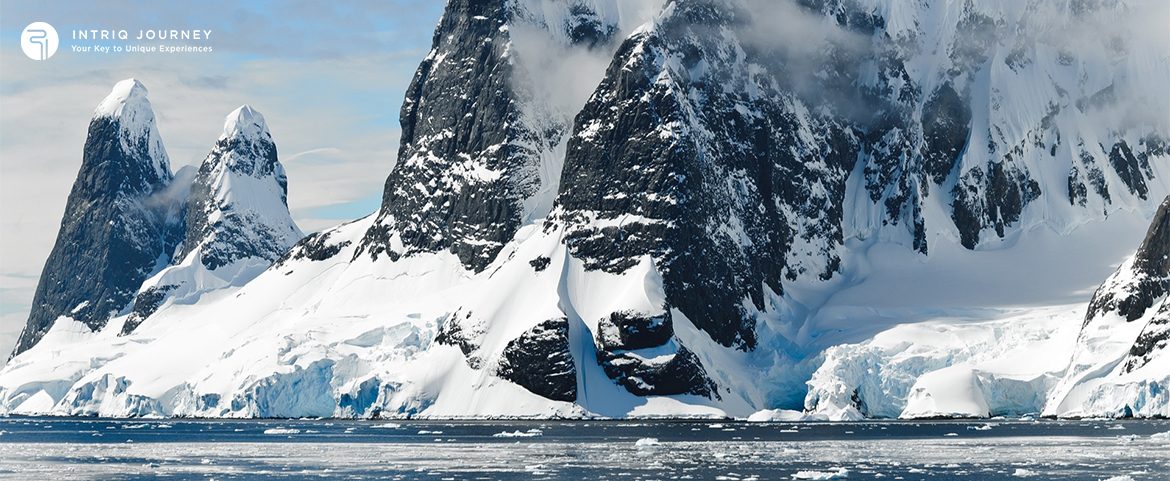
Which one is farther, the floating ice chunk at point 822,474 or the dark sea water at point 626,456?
the dark sea water at point 626,456

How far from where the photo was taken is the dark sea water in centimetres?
13612

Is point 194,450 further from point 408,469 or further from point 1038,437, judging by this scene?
point 1038,437

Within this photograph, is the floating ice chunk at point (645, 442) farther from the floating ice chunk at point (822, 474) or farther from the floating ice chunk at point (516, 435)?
the floating ice chunk at point (822, 474)

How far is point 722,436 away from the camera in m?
192

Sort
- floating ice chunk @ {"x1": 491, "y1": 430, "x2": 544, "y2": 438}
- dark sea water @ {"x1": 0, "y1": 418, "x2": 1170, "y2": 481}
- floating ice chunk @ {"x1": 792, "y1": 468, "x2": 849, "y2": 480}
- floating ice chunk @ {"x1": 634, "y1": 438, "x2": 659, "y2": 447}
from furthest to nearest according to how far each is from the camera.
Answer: floating ice chunk @ {"x1": 491, "y1": 430, "x2": 544, "y2": 438} < floating ice chunk @ {"x1": 634, "y1": 438, "x2": 659, "y2": 447} < dark sea water @ {"x1": 0, "y1": 418, "x2": 1170, "y2": 481} < floating ice chunk @ {"x1": 792, "y1": 468, "x2": 849, "y2": 480}

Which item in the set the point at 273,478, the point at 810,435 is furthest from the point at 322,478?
the point at 810,435

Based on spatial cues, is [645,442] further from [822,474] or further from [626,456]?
[822,474]

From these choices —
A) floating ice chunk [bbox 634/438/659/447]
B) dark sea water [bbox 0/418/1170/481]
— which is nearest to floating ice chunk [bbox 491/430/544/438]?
dark sea water [bbox 0/418/1170/481]

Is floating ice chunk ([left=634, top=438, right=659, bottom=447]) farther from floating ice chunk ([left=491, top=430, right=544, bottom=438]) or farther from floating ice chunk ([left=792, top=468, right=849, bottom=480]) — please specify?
floating ice chunk ([left=792, top=468, right=849, bottom=480])

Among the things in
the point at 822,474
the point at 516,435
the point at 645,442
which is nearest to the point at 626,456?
the point at 645,442

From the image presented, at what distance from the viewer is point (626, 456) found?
517 feet

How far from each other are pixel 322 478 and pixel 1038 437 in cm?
7700

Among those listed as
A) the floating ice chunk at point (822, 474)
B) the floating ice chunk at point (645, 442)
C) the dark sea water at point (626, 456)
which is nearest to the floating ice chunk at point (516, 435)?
the dark sea water at point (626, 456)

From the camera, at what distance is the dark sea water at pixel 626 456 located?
13612 cm
